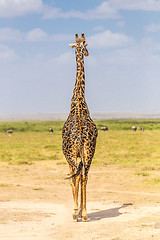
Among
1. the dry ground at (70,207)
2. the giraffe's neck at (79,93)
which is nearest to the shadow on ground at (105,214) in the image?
the dry ground at (70,207)

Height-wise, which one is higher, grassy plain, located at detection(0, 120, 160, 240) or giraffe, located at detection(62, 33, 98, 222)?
giraffe, located at detection(62, 33, 98, 222)

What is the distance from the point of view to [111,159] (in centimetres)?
2458

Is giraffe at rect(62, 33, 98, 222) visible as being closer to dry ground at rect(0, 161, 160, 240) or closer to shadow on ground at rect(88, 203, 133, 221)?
shadow on ground at rect(88, 203, 133, 221)

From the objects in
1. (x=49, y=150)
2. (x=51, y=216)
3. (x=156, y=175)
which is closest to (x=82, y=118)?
(x=51, y=216)

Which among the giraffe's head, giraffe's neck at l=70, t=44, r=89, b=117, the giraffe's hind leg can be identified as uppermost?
the giraffe's head

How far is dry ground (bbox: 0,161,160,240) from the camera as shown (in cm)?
795

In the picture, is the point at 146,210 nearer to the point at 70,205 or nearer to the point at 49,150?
the point at 70,205

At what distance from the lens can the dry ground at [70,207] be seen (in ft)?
26.1

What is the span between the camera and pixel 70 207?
11.2m

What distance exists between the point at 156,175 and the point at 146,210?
7.25 meters

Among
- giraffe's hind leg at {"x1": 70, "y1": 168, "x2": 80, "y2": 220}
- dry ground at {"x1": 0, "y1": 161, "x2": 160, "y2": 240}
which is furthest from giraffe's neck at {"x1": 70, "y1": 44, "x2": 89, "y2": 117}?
dry ground at {"x1": 0, "y1": 161, "x2": 160, "y2": 240}

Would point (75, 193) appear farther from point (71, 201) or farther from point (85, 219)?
point (71, 201)

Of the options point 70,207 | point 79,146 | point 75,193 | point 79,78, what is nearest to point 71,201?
point 70,207

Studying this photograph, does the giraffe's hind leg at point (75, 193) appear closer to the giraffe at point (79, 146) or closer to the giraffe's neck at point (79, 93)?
the giraffe at point (79, 146)
